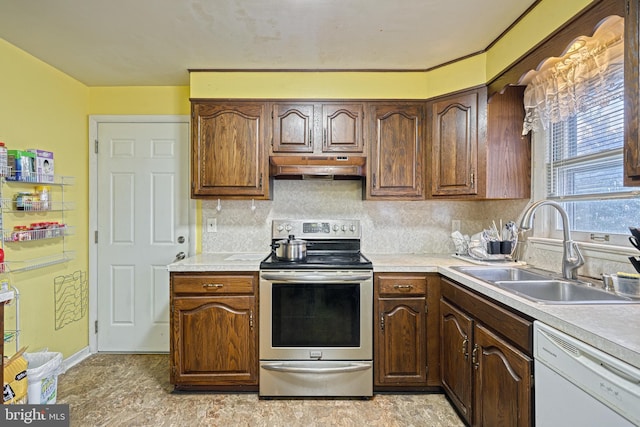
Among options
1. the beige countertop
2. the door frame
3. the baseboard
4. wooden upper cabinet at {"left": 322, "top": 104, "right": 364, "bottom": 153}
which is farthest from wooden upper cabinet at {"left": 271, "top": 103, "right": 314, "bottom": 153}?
the baseboard

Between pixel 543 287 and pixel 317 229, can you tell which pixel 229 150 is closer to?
pixel 317 229

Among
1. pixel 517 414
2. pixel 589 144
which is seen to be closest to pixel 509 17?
pixel 589 144

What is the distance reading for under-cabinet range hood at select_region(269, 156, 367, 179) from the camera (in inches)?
93.2

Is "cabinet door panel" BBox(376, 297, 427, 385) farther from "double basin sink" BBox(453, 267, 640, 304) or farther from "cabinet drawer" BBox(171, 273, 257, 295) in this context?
"cabinet drawer" BBox(171, 273, 257, 295)

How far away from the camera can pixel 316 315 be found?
213 centimetres

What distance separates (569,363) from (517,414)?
43 cm

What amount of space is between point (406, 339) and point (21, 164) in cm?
273

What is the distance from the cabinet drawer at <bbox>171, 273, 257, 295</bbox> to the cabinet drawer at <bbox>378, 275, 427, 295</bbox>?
0.85 meters

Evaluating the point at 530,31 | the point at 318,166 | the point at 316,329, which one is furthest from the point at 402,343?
the point at 530,31

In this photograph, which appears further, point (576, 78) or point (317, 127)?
point (317, 127)

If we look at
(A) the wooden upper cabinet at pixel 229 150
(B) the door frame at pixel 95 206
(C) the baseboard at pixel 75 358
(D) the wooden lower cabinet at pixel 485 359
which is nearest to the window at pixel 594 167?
(D) the wooden lower cabinet at pixel 485 359

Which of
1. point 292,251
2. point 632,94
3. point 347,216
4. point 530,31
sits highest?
point 530,31

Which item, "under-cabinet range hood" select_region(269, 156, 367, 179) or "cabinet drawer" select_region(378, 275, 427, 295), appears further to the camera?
"under-cabinet range hood" select_region(269, 156, 367, 179)

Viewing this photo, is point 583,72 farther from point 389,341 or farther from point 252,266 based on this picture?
point 252,266
